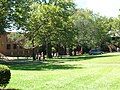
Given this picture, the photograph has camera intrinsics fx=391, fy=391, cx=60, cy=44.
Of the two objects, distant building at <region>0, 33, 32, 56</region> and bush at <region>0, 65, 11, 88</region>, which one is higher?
distant building at <region>0, 33, 32, 56</region>

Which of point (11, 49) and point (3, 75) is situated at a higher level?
point (11, 49)

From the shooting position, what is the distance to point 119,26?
109062mm

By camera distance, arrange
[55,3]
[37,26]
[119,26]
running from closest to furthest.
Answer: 1. [37,26]
2. [55,3]
3. [119,26]

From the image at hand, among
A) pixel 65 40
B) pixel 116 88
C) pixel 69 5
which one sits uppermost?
pixel 69 5

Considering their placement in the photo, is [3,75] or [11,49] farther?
[11,49]

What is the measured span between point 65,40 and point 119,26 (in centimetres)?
3814

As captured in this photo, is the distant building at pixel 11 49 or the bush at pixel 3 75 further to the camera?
the distant building at pixel 11 49

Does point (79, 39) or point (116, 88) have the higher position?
point (79, 39)

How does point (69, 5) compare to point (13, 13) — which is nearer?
point (13, 13)

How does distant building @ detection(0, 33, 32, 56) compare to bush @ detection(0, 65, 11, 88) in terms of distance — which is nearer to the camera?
bush @ detection(0, 65, 11, 88)

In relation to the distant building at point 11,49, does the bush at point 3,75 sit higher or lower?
lower

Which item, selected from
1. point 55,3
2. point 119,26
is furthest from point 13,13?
point 119,26

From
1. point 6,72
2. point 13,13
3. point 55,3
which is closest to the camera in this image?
point 6,72

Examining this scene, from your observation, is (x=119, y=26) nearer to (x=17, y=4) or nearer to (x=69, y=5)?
(x=69, y=5)
